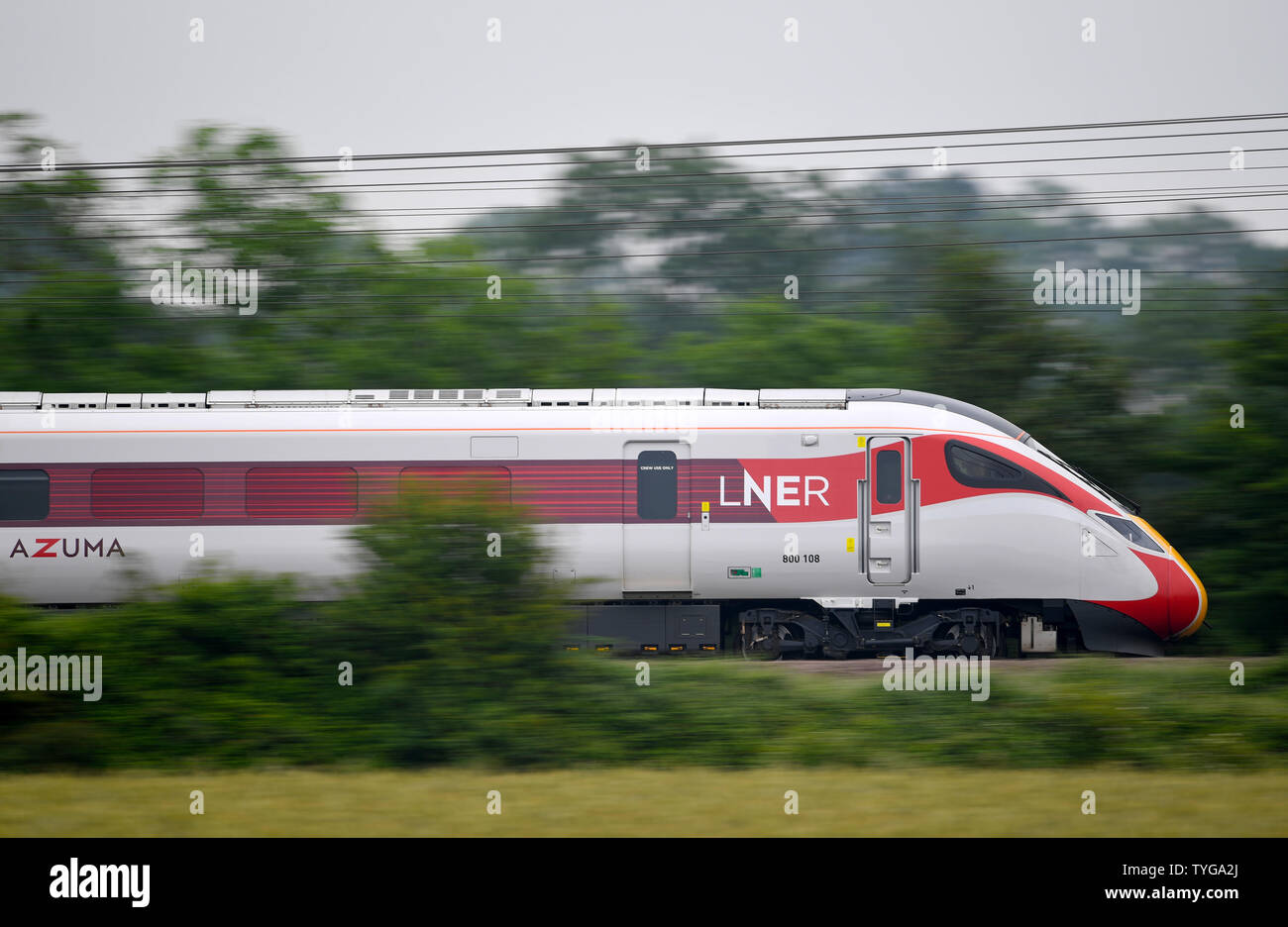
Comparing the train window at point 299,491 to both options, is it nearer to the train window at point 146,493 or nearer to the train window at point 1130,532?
the train window at point 146,493

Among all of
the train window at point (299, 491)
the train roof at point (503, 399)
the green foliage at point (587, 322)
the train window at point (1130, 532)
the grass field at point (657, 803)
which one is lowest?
the grass field at point (657, 803)

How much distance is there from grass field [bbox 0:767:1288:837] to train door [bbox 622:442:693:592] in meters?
5.02

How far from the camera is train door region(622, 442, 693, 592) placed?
1406 centimetres

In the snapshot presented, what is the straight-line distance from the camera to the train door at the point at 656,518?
14062 millimetres

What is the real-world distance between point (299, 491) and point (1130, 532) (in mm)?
9926

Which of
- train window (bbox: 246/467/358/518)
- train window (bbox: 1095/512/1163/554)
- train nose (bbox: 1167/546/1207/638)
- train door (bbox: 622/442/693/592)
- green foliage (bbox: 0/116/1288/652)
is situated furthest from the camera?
green foliage (bbox: 0/116/1288/652)

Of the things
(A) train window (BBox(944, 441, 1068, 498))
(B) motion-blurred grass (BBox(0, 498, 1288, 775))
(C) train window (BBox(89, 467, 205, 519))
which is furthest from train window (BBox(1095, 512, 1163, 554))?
(C) train window (BBox(89, 467, 205, 519))

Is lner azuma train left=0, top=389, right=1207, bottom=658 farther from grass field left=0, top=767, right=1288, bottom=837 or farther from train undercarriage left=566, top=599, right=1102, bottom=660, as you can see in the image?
grass field left=0, top=767, right=1288, bottom=837

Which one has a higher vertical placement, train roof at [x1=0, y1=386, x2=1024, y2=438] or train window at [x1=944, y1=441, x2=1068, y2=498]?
train roof at [x1=0, y1=386, x2=1024, y2=438]

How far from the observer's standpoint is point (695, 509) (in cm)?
1405

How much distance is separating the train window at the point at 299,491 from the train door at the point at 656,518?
3370 millimetres

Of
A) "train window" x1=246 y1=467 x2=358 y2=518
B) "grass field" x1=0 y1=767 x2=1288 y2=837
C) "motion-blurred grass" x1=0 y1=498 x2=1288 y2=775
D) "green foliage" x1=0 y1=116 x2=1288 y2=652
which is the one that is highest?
"green foliage" x1=0 y1=116 x2=1288 y2=652

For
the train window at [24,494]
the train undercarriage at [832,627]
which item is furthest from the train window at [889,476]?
the train window at [24,494]

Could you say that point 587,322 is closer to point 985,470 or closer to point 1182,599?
point 985,470
